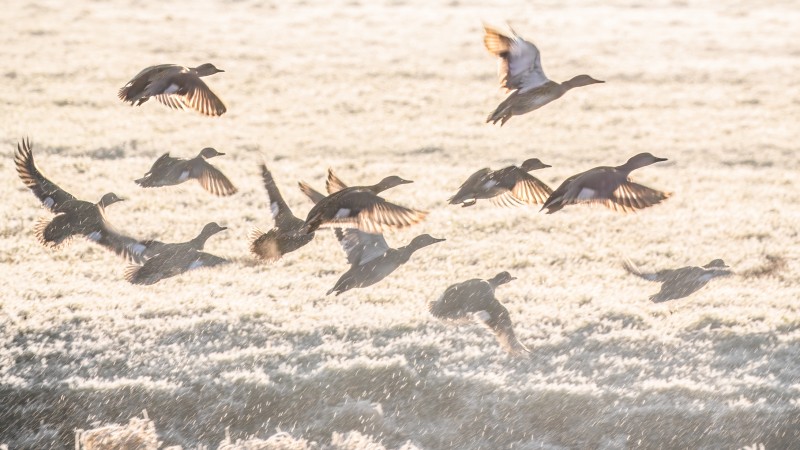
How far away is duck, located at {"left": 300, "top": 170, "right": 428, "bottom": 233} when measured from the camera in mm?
9461

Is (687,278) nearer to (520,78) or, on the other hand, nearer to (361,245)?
(520,78)

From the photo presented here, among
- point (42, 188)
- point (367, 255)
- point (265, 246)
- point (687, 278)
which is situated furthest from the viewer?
point (687, 278)

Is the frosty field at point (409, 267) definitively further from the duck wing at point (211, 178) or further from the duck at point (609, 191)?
the duck at point (609, 191)

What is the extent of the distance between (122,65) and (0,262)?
17.1 meters

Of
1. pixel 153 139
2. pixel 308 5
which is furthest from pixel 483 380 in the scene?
pixel 308 5

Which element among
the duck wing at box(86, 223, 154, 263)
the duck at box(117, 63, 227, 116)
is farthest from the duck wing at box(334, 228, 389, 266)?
the duck wing at box(86, 223, 154, 263)

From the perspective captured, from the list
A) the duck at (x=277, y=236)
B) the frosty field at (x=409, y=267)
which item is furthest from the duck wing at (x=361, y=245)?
the frosty field at (x=409, y=267)

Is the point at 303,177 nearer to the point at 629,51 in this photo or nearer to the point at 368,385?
the point at 368,385

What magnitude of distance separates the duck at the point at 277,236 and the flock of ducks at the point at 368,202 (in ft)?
0.04

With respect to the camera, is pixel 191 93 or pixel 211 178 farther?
pixel 211 178

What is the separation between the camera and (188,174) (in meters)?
12.2

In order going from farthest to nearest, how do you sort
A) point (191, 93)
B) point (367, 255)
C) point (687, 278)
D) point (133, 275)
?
point (687, 278) < point (133, 275) < point (367, 255) < point (191, 93)

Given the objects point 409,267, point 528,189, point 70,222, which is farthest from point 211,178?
point 409,267

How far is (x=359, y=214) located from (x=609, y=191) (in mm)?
2210
